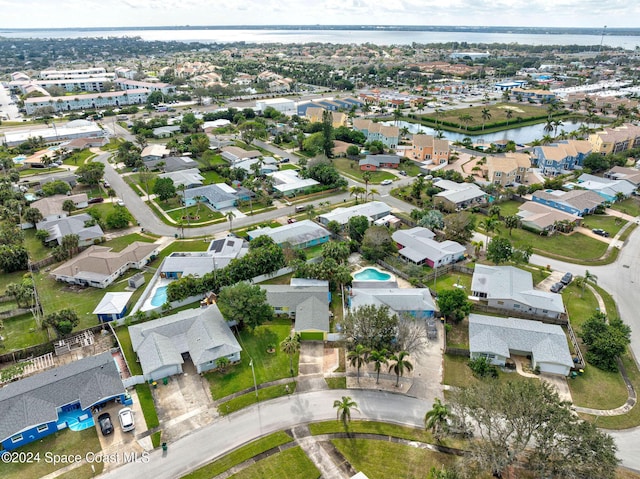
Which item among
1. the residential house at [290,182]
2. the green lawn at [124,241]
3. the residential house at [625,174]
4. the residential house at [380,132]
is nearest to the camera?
the green lawn at [124,241]

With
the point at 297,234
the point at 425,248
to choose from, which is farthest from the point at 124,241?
the point at 425,248

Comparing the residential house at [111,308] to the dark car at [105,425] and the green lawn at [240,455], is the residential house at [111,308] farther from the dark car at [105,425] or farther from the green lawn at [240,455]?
the green lawn at [240,455]

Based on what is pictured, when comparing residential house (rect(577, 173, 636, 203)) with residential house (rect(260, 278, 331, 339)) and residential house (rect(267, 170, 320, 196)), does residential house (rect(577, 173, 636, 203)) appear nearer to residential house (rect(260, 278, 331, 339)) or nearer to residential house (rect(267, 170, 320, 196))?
residential house (rect(267, 170, 320, 196))

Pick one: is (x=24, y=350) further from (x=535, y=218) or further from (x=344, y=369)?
(x=535, y=218)

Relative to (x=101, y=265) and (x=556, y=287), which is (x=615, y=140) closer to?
(x=556, y=287)

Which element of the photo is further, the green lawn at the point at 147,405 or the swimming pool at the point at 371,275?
the swimming pool at the point at 371,275

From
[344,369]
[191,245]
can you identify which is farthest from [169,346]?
[191,245]

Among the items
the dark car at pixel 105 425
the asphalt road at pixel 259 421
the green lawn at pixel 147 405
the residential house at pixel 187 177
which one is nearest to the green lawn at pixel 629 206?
the asphalt road at pixel 259 421

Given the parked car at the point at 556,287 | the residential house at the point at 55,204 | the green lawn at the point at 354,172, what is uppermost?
the residential house at the point at 55,204
